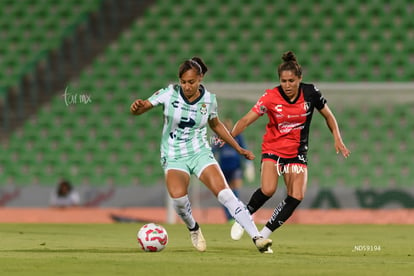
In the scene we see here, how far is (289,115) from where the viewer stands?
32.1ft

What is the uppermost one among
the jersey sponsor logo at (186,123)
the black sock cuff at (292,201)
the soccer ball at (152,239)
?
the jersey sponsor logo at (186,123)

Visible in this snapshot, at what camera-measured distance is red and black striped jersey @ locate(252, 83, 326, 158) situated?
9.77m

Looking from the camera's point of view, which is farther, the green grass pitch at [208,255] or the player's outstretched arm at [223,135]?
the player's outstretched arm at [223,135]

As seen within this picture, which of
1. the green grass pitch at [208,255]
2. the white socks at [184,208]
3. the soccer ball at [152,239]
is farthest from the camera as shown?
the white socks at [184,208]

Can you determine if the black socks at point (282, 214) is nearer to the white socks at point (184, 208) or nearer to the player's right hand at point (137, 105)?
the white socks at point (184, 208)

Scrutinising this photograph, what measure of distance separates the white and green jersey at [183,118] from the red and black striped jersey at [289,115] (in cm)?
73

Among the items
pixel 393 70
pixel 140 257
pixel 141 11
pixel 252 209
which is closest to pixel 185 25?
pixel 141 11

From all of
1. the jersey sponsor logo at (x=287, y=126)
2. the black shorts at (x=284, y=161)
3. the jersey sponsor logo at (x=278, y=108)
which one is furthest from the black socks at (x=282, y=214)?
the jersey sponsor logo at (x=278, y=108)

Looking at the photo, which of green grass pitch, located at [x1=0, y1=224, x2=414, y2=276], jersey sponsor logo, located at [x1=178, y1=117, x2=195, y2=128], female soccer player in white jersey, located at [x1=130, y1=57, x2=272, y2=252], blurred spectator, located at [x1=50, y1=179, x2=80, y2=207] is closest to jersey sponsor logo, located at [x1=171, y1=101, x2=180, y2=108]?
female soccer player in white jersey, located at [x1=130, y1=57, x2=272, y2=252]

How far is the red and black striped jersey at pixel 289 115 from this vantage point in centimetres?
977

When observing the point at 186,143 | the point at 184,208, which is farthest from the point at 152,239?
the point at 186,143

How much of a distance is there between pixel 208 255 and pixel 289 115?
5.93 ft

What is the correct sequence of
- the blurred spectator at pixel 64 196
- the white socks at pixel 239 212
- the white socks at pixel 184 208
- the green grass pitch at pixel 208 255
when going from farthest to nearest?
the blurred spectator at pixel 64 196 → the white socks at pixel 184 208 → the white socks at pixel 239 212 → the green grass pitch at pixel 208 255

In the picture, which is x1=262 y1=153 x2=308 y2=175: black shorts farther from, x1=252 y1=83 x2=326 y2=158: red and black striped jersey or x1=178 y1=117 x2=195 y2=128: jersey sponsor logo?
x1=178 y1=117 x2=195 y2=128: jersey sponsor logo
